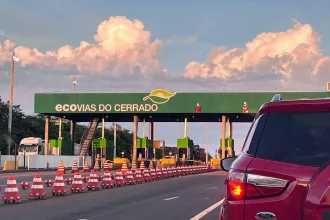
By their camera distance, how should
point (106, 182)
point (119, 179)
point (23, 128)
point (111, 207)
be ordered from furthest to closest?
point (23, 128) < point (119, 179) < point (106, 182) < point (111, 207)

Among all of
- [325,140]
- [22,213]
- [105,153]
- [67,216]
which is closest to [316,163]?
[325,140]

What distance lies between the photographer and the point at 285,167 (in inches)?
159

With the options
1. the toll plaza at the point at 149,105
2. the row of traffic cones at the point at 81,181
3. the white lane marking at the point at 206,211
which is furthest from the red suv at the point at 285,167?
the toll plaza at the point at 149,105

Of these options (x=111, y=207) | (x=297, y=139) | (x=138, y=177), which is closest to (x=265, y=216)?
(x=297, y=139)

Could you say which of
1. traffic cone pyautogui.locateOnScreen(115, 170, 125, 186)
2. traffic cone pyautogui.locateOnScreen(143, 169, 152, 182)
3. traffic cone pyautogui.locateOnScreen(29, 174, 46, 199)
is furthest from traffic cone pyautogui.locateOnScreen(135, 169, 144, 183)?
traffic cone pyautogui.locateOnScreen(29, 174, 46, 199)

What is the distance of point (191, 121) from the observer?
62.7m

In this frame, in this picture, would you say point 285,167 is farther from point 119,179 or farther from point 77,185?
point 119,179

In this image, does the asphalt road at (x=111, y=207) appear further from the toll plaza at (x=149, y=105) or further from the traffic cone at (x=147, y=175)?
the toll plaza at (x=149, y=105)

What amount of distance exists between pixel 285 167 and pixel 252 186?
0.93 feet

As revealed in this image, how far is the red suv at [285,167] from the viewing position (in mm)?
3867

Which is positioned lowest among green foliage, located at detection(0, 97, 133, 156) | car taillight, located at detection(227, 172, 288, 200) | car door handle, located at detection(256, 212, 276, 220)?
car door handle, located at detection(256, 212, 276, 220)

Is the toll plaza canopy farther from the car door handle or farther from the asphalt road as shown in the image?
the car door handle

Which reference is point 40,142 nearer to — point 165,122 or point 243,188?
point 165,122

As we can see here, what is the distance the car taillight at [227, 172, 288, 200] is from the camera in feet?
13.1
